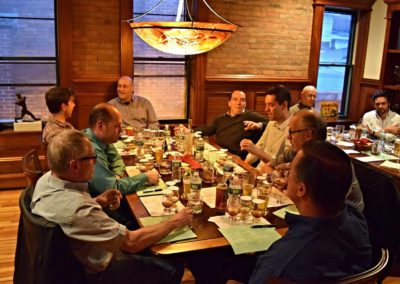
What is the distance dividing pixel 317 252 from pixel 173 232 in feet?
2.62

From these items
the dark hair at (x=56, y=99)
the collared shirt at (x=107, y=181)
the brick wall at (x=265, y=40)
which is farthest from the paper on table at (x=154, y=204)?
the brick wall at (x=265, y=40)

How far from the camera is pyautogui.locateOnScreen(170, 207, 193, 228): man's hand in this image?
1897 mm

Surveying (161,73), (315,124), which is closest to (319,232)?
(315,124)

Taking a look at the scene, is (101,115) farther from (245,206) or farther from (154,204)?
(245,206)

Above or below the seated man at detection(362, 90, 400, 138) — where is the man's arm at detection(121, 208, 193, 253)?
below

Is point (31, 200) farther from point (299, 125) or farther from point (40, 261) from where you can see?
point (299, 125)

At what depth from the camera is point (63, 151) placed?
177 cm

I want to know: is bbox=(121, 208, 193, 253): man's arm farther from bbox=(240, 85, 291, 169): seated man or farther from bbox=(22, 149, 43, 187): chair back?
bbox=(240, 85, 291, 169): seated man

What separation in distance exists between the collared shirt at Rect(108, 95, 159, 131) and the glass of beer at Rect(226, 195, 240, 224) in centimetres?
270

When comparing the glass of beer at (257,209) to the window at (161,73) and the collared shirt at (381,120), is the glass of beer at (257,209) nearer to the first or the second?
the collared shirt at (381,120)

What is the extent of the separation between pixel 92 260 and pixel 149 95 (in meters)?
3.57

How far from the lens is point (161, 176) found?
2723 millimetres

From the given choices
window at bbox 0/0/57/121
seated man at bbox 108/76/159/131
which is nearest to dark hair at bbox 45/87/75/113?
seated man at bbox 108/76/159/131

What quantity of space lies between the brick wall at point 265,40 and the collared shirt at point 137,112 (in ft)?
3.24
